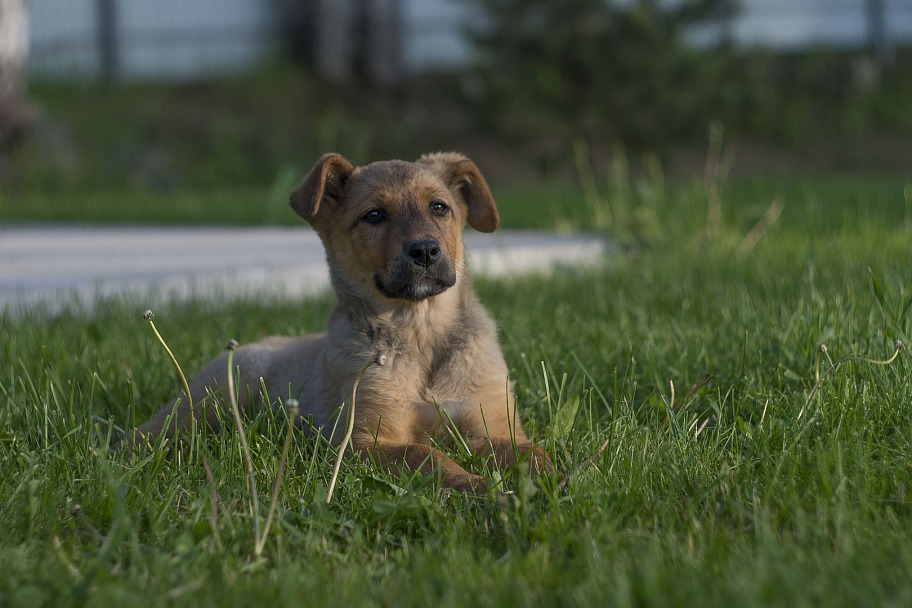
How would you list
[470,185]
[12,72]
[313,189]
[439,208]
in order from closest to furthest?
1. [313,189]
2. [439,208]
3. [470,185]
4. [12,72]

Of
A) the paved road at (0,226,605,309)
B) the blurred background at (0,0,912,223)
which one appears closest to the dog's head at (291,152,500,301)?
the paved road at (0,226,605,309)

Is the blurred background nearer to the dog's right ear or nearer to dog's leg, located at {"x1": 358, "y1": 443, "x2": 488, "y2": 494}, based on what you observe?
the dog's right ear

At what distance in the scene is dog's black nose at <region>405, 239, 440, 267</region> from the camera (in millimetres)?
3133

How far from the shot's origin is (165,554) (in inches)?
78.7

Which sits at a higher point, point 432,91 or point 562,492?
point 432,91

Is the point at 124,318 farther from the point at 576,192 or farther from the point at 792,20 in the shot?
the point at 792,20

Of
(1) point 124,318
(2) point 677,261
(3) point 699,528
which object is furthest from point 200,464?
(2) point 677,261

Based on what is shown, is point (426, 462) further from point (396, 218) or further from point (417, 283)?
point (396, 218)

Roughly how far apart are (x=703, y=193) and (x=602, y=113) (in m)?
6.99

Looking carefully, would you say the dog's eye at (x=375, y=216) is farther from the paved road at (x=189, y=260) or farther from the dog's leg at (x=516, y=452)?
the paved road at (x=189, y=260)

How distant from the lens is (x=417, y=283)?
10.3 feet

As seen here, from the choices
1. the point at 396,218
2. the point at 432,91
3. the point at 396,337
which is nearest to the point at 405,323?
the point at 396,337

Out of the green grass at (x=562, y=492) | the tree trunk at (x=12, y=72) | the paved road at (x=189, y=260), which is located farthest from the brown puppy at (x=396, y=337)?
the tree trunk at (x=12, y=72)

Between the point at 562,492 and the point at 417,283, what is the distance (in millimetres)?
1006
